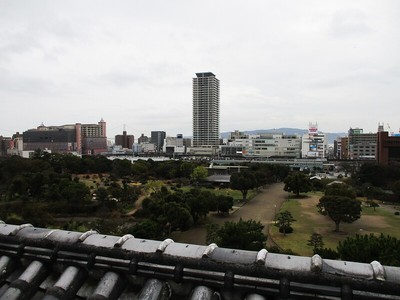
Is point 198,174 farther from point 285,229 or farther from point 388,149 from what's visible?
point 388,149

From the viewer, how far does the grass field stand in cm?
1962

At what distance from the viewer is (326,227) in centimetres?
2342

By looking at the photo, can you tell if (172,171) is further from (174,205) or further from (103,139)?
(103,139)

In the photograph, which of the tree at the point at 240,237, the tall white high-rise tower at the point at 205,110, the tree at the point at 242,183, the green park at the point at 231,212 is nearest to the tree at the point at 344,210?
the green park at the point at 231,212

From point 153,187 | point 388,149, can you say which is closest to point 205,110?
point 388,149

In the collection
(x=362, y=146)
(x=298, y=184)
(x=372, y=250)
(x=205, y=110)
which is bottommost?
(x=298, y=184)

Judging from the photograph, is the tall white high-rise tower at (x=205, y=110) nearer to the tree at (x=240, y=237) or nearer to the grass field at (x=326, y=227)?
the grass field at (x=326, y=227)

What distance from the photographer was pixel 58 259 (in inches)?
126

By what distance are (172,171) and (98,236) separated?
46128 millimetres

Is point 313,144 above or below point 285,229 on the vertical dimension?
above

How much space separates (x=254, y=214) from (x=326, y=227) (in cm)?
654

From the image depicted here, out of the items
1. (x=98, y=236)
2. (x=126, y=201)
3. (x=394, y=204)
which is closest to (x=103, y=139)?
(x=126, y=201)

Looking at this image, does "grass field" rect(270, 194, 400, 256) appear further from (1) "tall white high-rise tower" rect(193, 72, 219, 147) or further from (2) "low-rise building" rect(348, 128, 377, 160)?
(1) "tall white high-rise tower" rect(193, 72, 219, 147)

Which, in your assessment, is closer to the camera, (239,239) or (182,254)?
(182,254)
